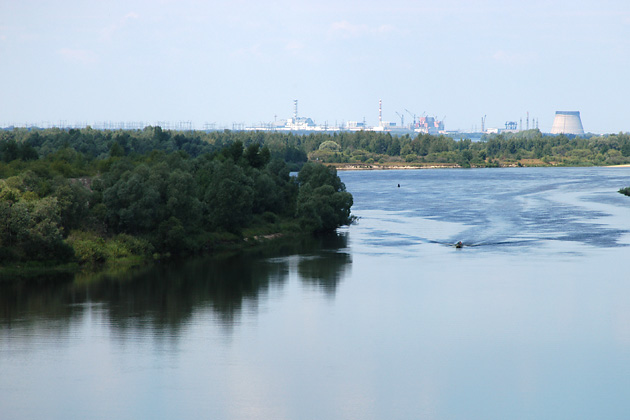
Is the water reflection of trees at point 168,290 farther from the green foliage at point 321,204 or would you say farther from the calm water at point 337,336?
the green foliage at point 321,204

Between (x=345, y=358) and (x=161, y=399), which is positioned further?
(x=345, y=358)

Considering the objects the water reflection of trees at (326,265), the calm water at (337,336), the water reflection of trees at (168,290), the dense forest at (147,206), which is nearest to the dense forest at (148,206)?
the dense forest at (147,206)

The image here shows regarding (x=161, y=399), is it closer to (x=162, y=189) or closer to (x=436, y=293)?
(x=436, y=293)

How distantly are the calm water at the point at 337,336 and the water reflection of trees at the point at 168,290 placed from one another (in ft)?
0.50

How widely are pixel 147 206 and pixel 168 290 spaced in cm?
965

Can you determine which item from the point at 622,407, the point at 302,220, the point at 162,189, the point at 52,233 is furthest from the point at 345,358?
the point at 302,220

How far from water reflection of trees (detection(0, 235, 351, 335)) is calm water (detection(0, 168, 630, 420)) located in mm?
152

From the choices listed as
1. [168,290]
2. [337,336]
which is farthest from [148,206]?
[337,336]

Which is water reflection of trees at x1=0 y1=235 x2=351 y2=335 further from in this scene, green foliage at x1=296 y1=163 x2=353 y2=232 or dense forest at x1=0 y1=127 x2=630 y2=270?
green foliage at x1=296 y1=163 x2=353 y2=232

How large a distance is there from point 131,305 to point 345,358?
1371cm

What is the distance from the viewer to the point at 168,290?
4378 cm

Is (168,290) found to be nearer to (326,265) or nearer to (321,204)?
(326,265)

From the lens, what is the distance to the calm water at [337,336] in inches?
1038

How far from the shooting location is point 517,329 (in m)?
35.9
